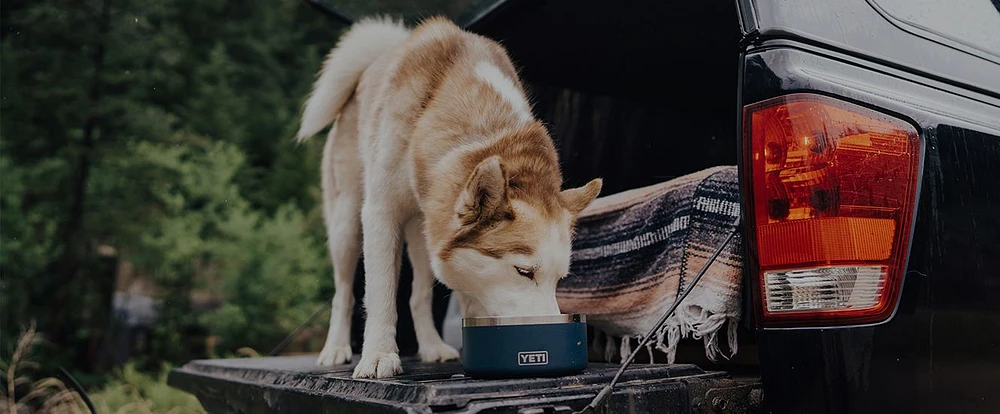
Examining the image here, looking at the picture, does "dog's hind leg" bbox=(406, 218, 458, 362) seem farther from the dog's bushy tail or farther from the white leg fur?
the dog's bushy tail

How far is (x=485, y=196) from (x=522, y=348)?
539mm

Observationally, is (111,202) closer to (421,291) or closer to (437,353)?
(421,291)

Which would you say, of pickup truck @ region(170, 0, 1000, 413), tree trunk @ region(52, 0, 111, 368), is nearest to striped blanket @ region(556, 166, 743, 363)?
pickup truck @ region(170, 0, 1000, 413)

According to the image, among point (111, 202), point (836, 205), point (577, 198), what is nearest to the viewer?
point (836, 205)

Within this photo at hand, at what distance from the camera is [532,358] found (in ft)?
6.07

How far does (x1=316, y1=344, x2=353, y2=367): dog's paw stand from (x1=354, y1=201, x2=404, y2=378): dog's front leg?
1.24 ft

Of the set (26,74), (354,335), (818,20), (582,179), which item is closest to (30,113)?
(26,74)

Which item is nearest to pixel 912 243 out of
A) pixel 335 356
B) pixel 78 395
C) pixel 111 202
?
pixel 335 356

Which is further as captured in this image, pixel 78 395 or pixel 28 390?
pixel 28 390

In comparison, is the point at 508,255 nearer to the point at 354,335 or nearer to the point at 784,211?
the point at 784,211

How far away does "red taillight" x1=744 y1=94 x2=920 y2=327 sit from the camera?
1.58 metres

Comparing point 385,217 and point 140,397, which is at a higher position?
point 385,217

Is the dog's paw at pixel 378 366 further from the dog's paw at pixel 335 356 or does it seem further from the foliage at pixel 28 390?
the foliage at pixel 28 390

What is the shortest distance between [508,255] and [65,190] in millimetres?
7898
